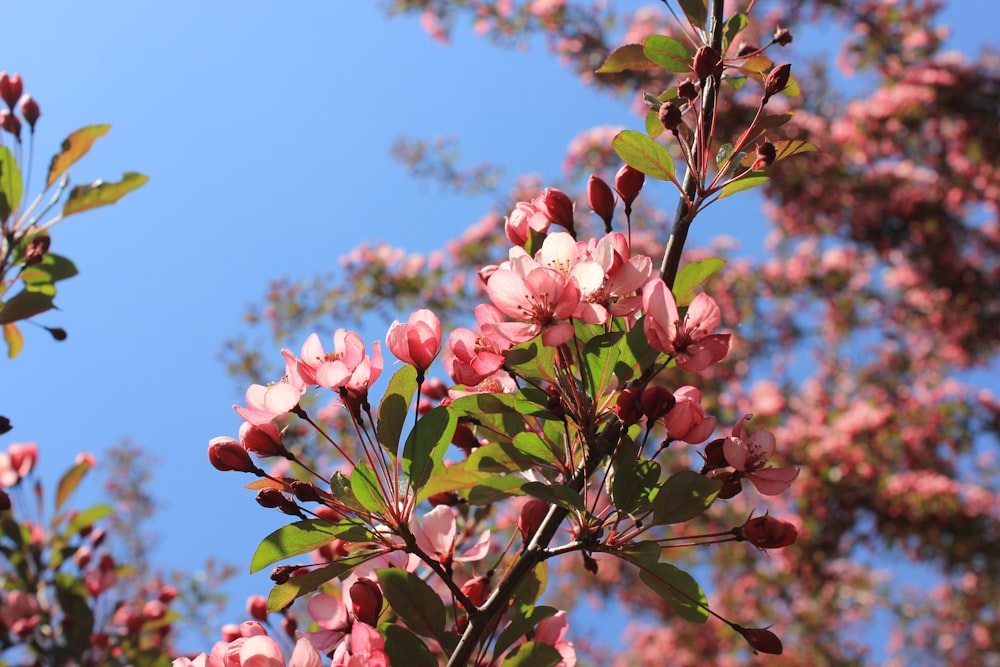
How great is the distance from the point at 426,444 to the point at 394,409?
0.08 meters

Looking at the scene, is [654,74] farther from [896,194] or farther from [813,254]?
[813,254]

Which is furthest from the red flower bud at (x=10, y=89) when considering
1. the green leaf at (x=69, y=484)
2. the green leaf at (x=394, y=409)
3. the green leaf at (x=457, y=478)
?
the green leaf at (x=457, y=478)

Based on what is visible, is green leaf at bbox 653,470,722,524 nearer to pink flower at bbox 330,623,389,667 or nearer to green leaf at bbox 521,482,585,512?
green leaf at bbox 521,482,585,512

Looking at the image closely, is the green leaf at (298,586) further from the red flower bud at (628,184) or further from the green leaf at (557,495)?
the red flower bud at (628,184)

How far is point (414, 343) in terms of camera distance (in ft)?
3.25

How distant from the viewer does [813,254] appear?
6703 millimetres

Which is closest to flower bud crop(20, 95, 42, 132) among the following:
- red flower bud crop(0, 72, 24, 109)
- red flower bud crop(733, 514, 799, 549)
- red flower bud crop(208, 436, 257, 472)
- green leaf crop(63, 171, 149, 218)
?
red flower bud crop(0, 72, 24, 109)

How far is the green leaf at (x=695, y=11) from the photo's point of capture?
126 centimetres

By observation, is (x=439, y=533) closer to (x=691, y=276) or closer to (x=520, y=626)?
(x=520, y=626)

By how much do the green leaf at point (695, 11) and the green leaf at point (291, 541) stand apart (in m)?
1.06

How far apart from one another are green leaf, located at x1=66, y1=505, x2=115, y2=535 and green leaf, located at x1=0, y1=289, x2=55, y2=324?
1067 millimetres

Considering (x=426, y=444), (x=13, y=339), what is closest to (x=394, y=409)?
(x=426, y=444)

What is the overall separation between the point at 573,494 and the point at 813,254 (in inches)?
259

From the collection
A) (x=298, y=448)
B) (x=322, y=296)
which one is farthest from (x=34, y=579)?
(x=322, y=296)
